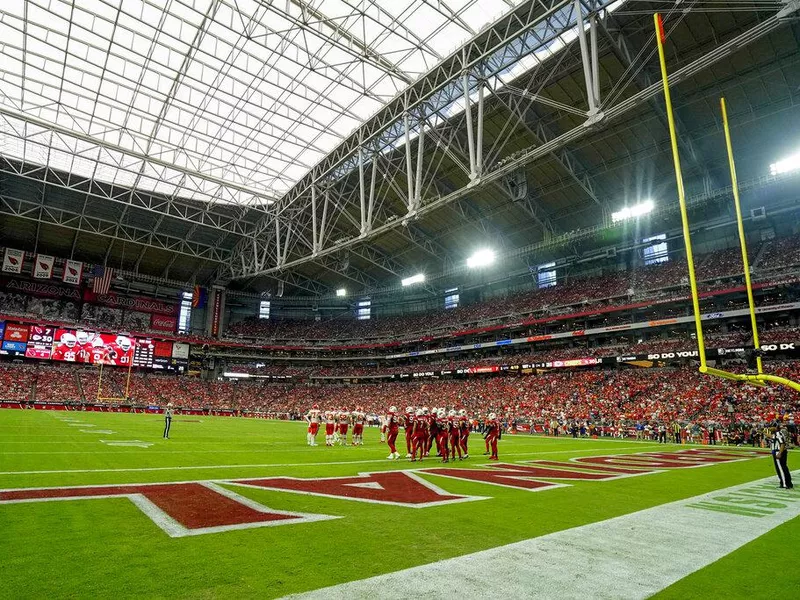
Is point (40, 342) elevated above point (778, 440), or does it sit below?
above

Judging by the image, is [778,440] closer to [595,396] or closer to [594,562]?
[594,562]

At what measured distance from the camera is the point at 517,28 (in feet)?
79.6

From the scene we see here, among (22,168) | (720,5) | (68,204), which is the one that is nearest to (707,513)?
(720,5)

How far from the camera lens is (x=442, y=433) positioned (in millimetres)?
13695

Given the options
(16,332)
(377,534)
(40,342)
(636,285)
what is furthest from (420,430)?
(16,332)

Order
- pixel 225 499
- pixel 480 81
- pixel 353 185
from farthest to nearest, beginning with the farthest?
1. pixel 353 185
2. pixel 480 81
3. pixel 225 499

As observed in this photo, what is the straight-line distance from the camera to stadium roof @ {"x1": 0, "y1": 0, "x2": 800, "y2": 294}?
2436 cm

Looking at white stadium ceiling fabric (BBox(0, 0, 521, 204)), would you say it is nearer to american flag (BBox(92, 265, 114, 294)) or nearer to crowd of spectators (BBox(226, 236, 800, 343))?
american flag (BBox(92, 265, 114, 294))

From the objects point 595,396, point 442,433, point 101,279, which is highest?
point 101,279

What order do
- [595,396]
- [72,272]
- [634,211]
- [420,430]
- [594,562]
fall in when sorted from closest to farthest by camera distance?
[594,562], [420,430], [595,396], [634,211], [72,272]

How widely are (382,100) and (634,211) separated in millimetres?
23089

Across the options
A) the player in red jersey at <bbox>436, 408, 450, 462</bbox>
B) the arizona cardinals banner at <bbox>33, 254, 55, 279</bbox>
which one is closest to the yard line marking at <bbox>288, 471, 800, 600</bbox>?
the player in red jersey at <bbox>436, 408, 450, 462</bbox>

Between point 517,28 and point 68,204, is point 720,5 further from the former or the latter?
point 68,204

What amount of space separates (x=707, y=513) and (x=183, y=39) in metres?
31.6
